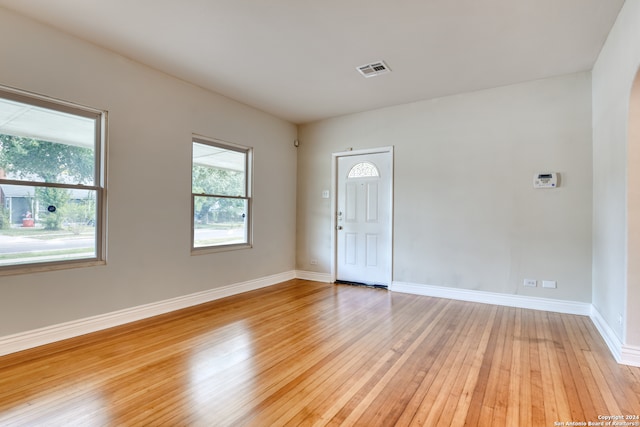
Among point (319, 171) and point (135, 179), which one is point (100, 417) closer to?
point (135, 179)

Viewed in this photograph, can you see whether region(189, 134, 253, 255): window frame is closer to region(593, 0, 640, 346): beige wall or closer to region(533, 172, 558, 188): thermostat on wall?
region(533, 172, 558, 188): thermostat on wall

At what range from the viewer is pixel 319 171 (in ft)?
18.3

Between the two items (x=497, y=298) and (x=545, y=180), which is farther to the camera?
(x=497, y=298)

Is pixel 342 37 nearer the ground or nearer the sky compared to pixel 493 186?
nearer the sky

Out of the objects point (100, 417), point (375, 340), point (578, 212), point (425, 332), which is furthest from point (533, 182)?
point (100, 417)

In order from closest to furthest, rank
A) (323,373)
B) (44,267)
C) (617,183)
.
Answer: (323,373) → (617,183) → (44,267)

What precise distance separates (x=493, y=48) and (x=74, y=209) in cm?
443

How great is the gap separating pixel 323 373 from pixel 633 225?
263 cm

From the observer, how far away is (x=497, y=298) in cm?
404

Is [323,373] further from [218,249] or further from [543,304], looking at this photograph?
[543,304]

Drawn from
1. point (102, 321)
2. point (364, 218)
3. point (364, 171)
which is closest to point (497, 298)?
point (364, 218)

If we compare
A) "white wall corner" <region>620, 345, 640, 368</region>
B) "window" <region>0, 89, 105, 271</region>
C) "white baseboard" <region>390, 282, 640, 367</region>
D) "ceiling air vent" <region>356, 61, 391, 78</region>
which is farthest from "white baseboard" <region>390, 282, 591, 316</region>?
"window" <region>0, 89, 105, 271</region>

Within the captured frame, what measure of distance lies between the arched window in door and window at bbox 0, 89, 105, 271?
3.49 m

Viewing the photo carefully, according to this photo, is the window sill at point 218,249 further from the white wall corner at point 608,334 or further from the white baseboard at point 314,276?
the white wall corner at point 608,334
